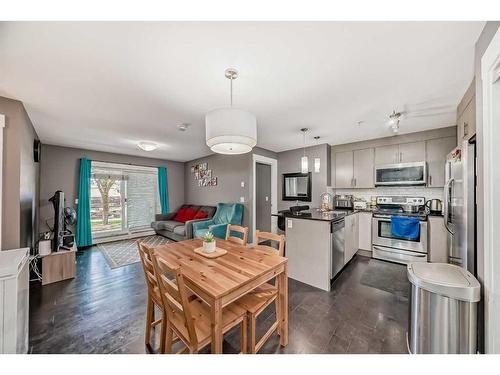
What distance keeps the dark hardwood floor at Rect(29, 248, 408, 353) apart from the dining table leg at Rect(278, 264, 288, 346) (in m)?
0.08

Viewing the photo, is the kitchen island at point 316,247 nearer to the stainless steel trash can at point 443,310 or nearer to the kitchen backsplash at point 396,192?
the stainless steel trash can at point 443,310

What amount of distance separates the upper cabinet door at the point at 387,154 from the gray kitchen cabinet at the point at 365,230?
109 cm

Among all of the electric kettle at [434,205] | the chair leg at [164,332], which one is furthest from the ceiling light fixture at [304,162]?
the chair leg at [164,332]

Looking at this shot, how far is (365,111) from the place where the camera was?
98.0 inches

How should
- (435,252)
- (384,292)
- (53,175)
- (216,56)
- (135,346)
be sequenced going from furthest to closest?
(53,175) → (435,252) → (384,292) → (135,346) → (216,56)

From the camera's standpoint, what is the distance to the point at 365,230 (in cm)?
360

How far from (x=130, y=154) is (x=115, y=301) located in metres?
4.04

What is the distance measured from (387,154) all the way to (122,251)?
5789 mm

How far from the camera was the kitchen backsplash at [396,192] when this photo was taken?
3.42 meters

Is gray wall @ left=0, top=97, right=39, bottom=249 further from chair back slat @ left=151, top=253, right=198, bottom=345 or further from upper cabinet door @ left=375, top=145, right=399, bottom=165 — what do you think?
upper cabinet door @ left=375, top=145, right=399, bottom=165

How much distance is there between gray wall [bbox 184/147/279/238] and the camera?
432cm

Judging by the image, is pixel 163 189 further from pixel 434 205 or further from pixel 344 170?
pixel 434 205
